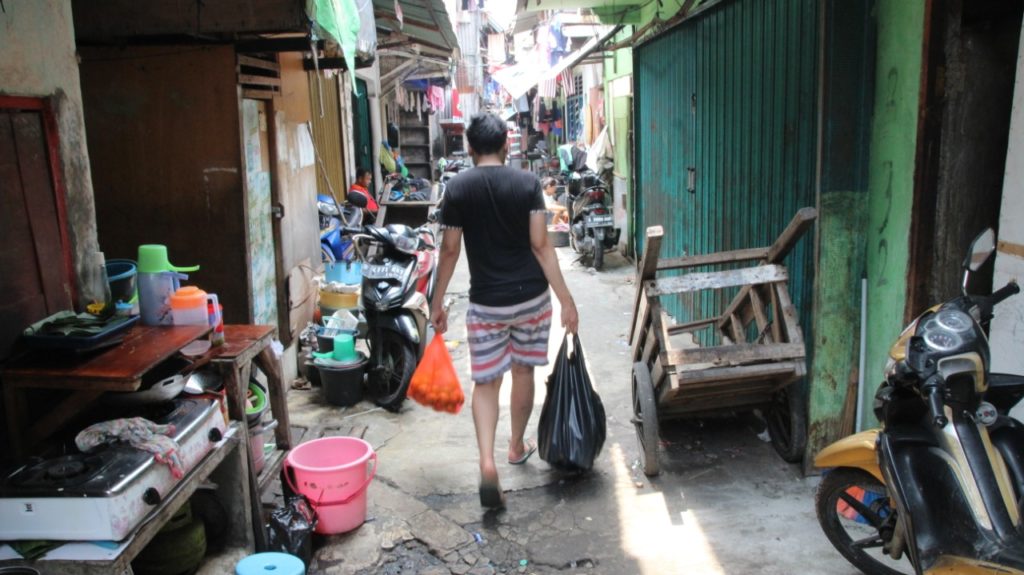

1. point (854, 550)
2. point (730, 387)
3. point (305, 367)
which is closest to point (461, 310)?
point (305, 367)

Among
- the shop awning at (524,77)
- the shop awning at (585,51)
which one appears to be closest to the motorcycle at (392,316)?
the shop awning at (585,51)

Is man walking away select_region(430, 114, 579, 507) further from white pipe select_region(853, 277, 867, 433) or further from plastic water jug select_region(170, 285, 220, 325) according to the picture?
white pipe select_region(853, 277, 867, 433)

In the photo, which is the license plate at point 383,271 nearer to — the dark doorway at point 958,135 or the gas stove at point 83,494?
the gas stove at point 83,494

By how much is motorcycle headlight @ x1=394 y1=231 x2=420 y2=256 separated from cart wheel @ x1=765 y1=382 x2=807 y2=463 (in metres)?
2.90

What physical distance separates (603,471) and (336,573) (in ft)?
5.63

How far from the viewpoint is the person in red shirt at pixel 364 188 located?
10.0 meters

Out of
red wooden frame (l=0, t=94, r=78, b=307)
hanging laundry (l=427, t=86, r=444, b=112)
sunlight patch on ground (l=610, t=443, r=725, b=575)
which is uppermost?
hanging laundry (l=427, t=86, r=444, b=112)

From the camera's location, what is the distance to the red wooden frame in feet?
10.3

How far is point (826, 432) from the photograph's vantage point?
4.38 metres

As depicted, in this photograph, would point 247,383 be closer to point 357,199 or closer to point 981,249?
point 981,249

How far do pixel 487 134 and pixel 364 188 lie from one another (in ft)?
21.9

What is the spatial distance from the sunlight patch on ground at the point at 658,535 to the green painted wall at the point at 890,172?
1206 millimetres

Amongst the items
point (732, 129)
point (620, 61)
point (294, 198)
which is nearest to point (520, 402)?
point (732, 129)

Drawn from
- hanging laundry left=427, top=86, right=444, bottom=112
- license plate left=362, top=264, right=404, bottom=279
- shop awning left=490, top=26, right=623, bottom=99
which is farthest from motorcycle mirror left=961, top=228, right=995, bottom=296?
hanging laundry left=427, top=86, right=444, bottom=112
